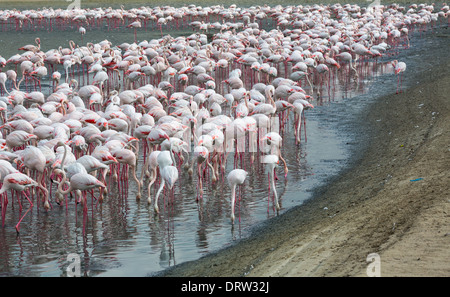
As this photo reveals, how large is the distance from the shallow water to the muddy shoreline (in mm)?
340

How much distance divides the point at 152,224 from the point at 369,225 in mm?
3307

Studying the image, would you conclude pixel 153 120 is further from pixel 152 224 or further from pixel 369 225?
pixel 369 225

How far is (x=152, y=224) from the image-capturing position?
8.53 metres

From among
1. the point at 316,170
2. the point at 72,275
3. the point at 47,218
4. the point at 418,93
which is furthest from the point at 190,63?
the point at 72,275

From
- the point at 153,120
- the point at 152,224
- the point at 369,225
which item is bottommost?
the point at 152,224

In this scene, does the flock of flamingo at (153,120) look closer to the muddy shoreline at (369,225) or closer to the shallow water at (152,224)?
the shallow water at (152,224)

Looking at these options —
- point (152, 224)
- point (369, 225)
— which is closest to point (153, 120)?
point (152, 224)

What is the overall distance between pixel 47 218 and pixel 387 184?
4.76m

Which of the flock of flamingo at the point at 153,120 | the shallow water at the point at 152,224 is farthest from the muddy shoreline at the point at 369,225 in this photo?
the flock of flamingo at the point at 153,120

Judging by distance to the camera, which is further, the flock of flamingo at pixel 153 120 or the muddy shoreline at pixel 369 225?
Answer: the flock of flamingo at pixel 153 120

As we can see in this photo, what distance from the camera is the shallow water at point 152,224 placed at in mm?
7309

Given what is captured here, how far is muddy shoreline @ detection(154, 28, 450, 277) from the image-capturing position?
5.28 meters

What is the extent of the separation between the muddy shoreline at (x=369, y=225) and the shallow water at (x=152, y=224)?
1.11 feet

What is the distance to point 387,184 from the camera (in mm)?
8258
